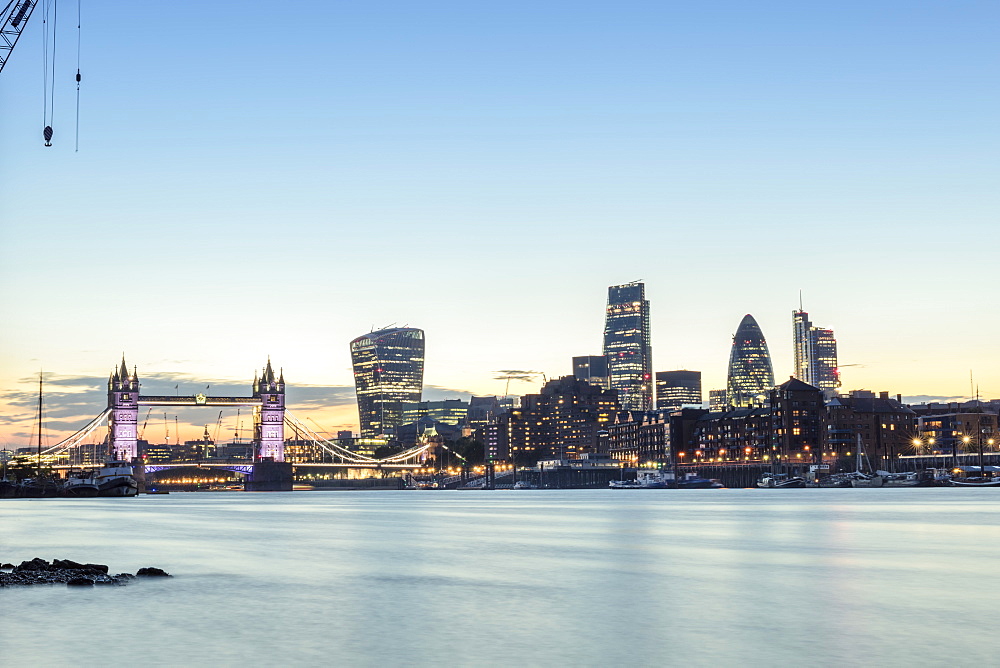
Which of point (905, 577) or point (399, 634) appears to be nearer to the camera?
point (399, 634)

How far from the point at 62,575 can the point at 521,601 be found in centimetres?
1636

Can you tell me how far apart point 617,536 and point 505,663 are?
160ft

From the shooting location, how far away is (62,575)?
4181 cm

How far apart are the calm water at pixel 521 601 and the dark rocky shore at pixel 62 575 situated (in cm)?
125

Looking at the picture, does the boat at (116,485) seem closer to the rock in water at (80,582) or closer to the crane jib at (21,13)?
the crane jib at (21,13)

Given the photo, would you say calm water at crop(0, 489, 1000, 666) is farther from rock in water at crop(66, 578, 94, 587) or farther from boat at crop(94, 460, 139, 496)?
boat at crop(94, 460, 139, 496)

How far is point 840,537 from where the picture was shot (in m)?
70.4

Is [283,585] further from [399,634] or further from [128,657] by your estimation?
[128,657]

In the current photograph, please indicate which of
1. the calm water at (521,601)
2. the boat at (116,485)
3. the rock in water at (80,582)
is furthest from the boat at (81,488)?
the rock in water at (80,582)

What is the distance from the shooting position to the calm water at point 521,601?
27781mm

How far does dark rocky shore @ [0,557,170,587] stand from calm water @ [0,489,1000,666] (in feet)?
4.10

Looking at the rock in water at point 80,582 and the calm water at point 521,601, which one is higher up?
the rock in water at point 80,582

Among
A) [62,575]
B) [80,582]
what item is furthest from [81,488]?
[80,582]

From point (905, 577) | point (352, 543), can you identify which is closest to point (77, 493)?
point (352, 543)
